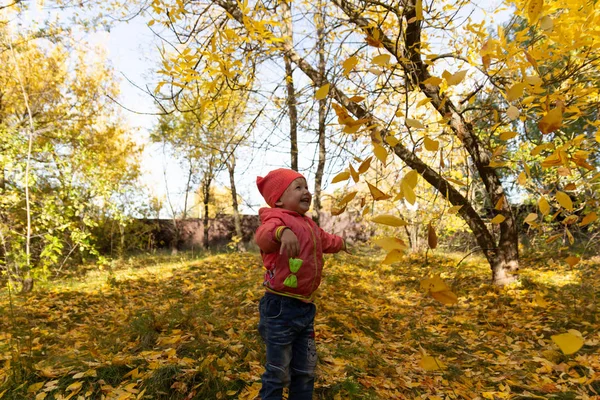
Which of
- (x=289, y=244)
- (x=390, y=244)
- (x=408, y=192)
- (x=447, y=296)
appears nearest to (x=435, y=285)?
(x=447, y=296)

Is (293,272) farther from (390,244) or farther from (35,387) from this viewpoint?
(35,387)

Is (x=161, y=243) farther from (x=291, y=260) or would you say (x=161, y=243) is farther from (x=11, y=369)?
(x=291, y=260)

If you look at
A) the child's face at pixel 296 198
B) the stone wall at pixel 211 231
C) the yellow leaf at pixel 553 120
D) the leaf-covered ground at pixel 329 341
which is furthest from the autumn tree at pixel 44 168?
the stone wall at pixel 211 231

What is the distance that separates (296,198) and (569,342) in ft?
4.65

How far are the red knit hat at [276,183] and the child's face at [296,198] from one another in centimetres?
3

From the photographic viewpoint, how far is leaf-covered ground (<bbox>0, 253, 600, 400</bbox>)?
2.42 m

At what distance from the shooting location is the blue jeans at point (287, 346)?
1.96 m

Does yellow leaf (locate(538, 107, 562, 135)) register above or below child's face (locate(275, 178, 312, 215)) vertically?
above

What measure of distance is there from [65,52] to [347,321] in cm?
1211

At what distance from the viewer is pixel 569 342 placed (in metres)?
1.00

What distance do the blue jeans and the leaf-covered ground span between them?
1.34 ft

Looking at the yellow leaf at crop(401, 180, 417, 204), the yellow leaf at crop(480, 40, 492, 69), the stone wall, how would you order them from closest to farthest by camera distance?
the yellow leaf at crop(401, 180, 417, 204)
the yellow leaf at crop(480, 40, 492, 69)
the stone wall

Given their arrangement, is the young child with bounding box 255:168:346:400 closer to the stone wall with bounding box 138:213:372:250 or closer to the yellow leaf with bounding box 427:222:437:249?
the yellow leaf with bounding box 427:222:437:249

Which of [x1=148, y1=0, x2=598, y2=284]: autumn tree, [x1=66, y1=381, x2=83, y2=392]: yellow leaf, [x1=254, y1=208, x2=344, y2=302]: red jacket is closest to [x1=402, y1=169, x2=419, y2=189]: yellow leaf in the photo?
[x1=148, y1=0, x2=598, y2=284]: autumn tree
